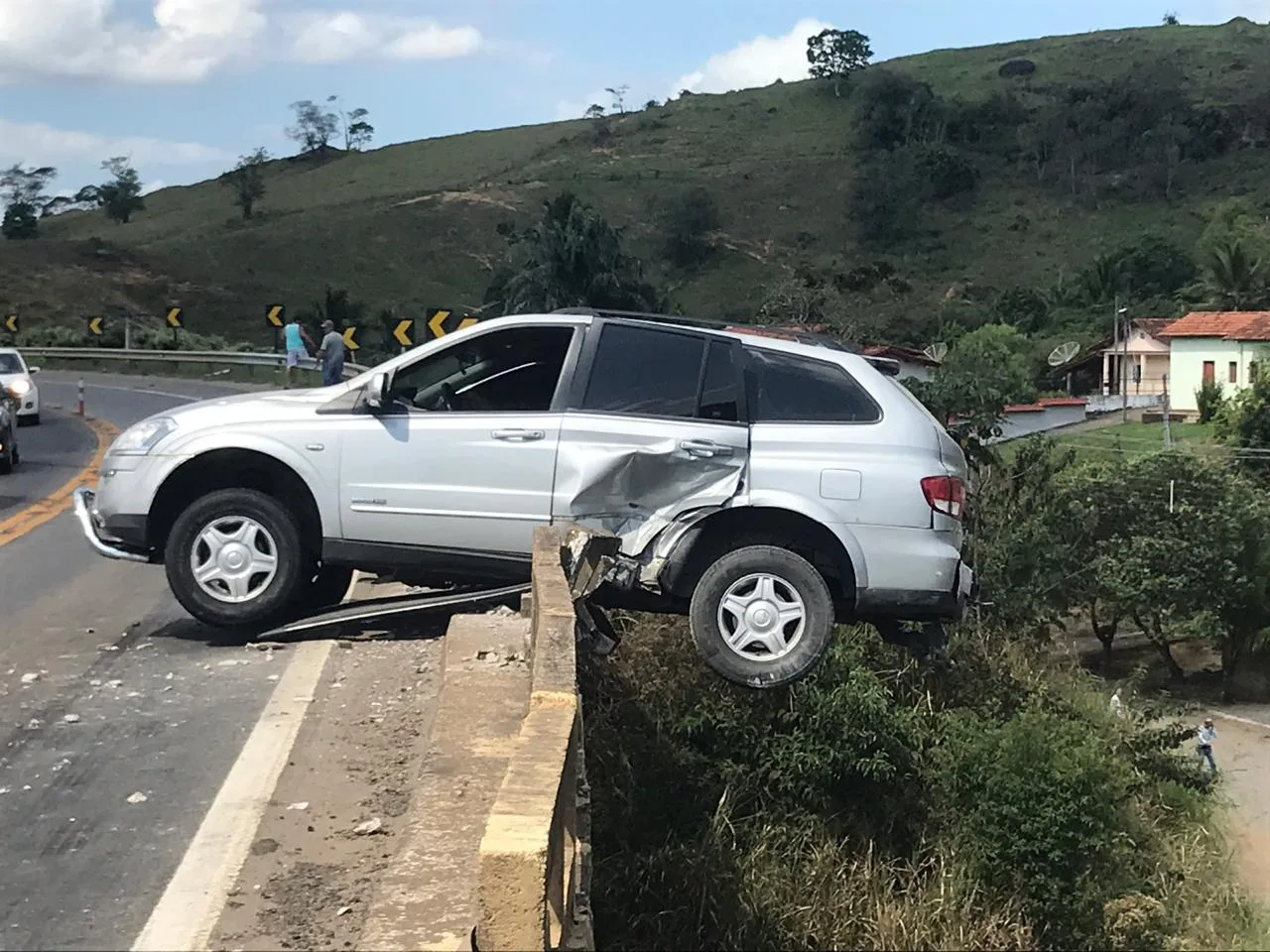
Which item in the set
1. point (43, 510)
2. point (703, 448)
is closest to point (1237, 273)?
point (43, 510)

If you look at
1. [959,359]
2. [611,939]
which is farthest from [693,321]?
[959,359]

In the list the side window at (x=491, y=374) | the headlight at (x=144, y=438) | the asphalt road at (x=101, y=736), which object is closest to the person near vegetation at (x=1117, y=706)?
the asphalt road at (x=101, y=736)

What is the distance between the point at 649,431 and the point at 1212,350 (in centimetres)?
6124

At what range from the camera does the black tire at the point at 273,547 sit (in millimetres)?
8492

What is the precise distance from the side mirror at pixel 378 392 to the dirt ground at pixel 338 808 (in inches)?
58.6

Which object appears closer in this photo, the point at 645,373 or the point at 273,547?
the point at 645,373

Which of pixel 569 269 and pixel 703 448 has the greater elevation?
pixel 569 269

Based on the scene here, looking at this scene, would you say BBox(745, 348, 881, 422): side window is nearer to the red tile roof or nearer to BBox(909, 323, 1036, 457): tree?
BBox(909, 323, 1036, 457): tree

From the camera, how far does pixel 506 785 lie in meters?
4.13

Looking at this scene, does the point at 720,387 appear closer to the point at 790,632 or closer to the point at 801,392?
the point at 801,392

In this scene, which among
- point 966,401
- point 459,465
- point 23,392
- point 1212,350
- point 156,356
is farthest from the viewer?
point 1212,350

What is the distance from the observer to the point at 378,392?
838 centimetres

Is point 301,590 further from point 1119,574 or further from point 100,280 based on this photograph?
point 100,280

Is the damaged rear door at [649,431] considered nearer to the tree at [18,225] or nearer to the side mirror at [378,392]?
the side mirror at [378,392]
